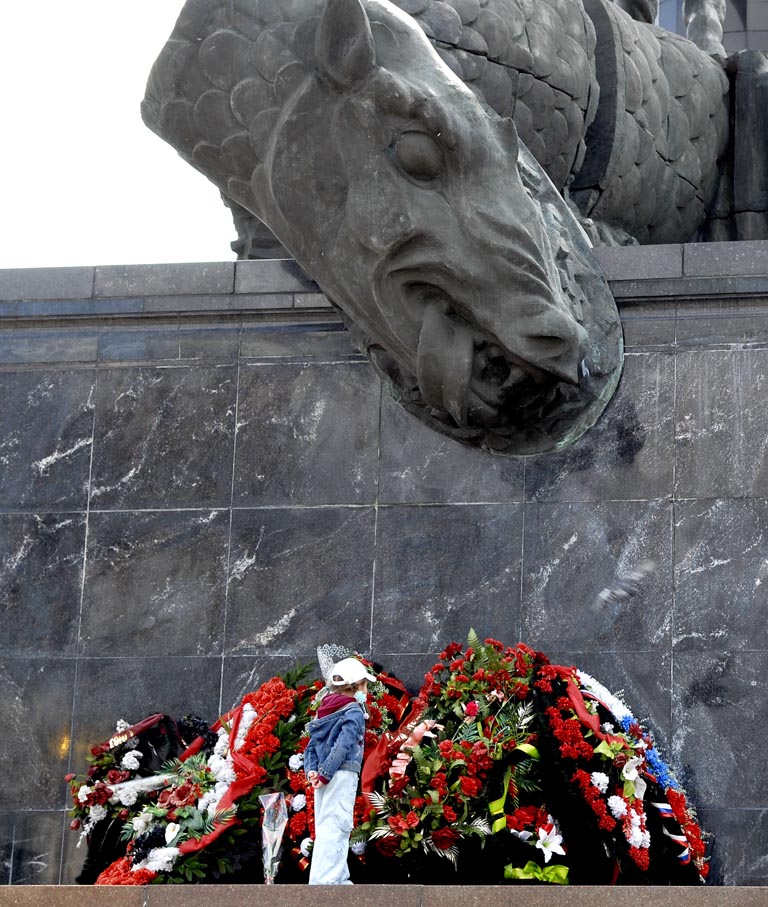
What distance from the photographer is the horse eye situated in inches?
491

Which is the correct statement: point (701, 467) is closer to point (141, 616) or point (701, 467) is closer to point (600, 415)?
point (600, 415)

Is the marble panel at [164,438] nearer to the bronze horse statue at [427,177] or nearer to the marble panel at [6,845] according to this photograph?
the bronze horse statue at [427,177]


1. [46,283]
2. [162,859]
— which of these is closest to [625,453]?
[162,859]

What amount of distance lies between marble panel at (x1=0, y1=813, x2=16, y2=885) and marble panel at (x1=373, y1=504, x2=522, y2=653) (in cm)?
249

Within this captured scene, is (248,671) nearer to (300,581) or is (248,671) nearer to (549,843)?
(300,581)

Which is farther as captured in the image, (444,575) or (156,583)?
(156,583)

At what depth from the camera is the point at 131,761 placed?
1252cm

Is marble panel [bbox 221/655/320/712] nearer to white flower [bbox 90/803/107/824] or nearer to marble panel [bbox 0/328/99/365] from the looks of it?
white flower [bbox 90/803/107/824]

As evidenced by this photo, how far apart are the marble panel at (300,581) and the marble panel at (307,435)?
135mm

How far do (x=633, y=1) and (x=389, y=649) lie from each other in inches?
254

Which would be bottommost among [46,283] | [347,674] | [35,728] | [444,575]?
[35,728]

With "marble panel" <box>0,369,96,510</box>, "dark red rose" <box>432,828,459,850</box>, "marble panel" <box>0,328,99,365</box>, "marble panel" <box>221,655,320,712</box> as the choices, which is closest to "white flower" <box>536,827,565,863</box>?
"dark red rose" <box>432,828,459,850</box>

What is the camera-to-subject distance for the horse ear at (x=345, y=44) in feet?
40.7

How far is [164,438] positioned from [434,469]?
5.96 ft
